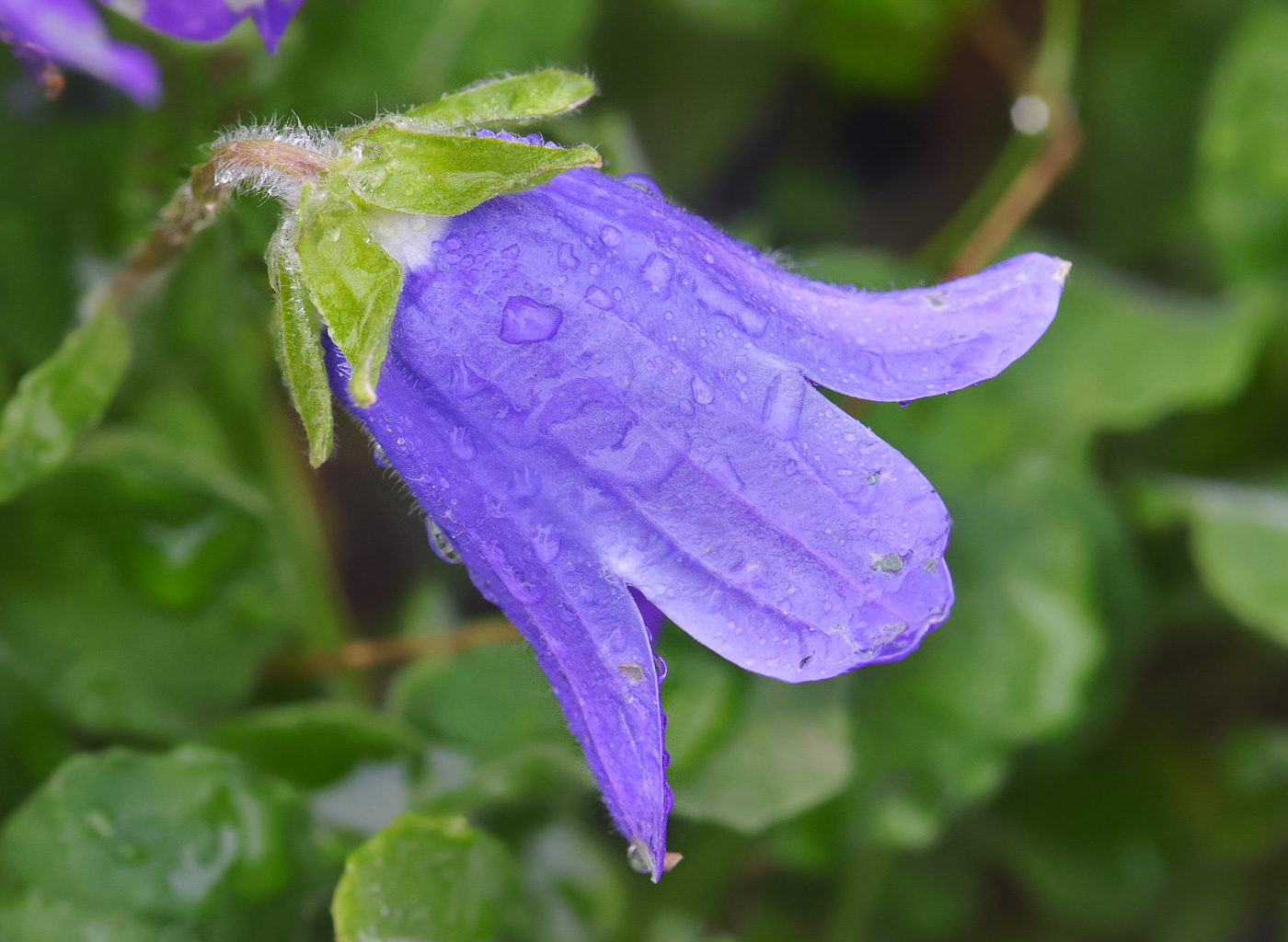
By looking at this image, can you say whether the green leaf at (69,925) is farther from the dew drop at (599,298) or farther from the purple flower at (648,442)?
the dew drop at (599,298)

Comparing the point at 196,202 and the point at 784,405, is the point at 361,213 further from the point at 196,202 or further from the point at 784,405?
the point at 784,405

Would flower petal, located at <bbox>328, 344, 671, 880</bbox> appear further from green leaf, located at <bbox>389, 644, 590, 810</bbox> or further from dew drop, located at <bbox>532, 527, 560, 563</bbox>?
green leaf, located at <bbox>389, 644, 590, 810</bbox>

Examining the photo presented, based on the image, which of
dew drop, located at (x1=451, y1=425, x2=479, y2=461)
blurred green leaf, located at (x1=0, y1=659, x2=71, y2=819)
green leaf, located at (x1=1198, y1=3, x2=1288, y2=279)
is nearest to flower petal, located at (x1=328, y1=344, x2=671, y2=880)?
dew drop, located at (x1=451, y1=425, x2=479, y2=461)

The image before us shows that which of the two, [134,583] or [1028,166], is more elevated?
[1028,166]

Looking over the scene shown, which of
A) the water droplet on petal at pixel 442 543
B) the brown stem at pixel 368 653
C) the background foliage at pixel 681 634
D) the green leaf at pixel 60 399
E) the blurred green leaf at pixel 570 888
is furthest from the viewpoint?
the brown stem at pixel 368 653

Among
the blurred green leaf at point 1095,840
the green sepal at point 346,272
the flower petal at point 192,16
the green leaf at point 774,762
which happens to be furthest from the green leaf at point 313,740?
the blurred green leaf at point 1095,840

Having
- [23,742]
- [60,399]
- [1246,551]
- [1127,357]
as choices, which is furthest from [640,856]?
[1127,357]
